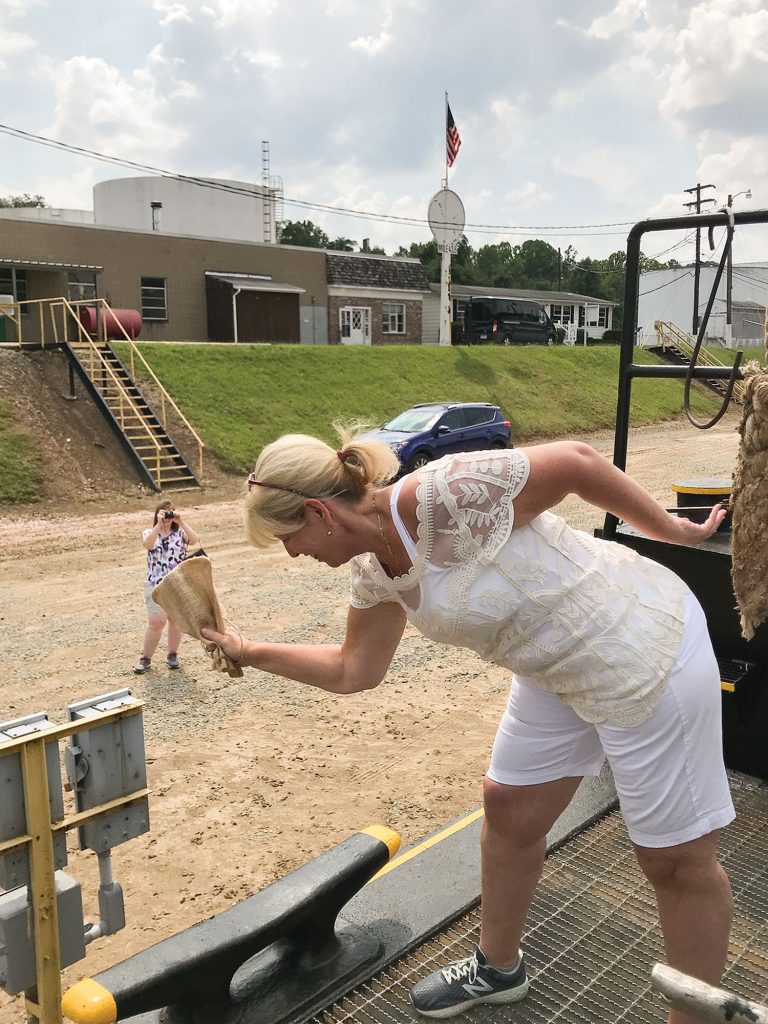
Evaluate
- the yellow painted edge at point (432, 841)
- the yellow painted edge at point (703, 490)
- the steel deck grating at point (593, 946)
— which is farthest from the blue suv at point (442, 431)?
the steel deck grating at point (593, 946)

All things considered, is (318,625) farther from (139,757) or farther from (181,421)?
(181,421)

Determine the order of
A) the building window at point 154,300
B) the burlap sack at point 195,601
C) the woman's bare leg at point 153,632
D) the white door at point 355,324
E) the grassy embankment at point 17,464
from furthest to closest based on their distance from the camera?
the white door at point 355,324
the building window at point 154,300
the grassy embankment at point 17,464
the woman's bare leg at point 153,632
the burlap sack at point 195,601

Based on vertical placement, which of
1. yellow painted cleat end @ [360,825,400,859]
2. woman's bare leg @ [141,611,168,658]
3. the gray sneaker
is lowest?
woman's bare leg @ [141,611,168,658]

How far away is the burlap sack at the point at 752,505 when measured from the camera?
2637mm

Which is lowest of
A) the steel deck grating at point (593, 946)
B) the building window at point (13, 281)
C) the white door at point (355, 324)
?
the steel deck grating at point (593, 946)

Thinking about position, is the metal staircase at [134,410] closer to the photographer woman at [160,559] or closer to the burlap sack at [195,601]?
the photographer woman at [160,559]

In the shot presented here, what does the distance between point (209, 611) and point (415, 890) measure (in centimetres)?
144

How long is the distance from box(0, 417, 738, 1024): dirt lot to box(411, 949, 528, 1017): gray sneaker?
1.46 metres

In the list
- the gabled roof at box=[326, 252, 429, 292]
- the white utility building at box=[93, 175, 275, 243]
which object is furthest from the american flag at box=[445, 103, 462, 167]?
the white utility building at box=[93, 175, 275, 243]

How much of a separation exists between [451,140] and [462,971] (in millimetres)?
30768

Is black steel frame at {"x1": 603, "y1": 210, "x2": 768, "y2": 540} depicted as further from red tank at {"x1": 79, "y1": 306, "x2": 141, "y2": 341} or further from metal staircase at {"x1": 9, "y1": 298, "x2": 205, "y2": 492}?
red tank at {"x1": 79, "y1": 306, "x2": 141, "y2": 341}

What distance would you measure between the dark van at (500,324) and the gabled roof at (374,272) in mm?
2627

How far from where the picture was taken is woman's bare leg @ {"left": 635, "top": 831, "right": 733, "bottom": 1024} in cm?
197

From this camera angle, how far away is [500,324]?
112 feet
